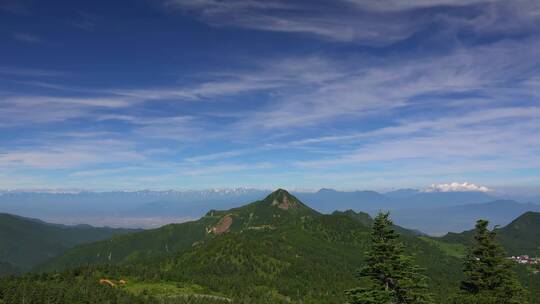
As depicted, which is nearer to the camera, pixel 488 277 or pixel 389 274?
pixel 389 274

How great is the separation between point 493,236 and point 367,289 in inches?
962

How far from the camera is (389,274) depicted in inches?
1647

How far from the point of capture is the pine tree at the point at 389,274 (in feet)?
137

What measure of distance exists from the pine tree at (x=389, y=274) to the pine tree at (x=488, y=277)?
15.6 meters

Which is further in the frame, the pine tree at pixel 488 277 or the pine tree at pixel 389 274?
the pine tree at pixel 488 277

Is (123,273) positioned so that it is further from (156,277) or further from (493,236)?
(493,236)

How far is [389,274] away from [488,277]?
824 inches

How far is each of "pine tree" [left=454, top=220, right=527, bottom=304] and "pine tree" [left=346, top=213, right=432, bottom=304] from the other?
15.6 metres

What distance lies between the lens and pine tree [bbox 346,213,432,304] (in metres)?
41.7

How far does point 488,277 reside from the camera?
54438 mm

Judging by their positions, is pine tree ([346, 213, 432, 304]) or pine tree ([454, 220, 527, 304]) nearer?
pine tree ([346, 213, 432, 304])

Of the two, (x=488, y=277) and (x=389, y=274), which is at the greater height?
(x=389, y=274)

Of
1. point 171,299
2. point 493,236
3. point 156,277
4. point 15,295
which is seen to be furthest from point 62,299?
point 493,236

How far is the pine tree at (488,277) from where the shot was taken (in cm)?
5244
